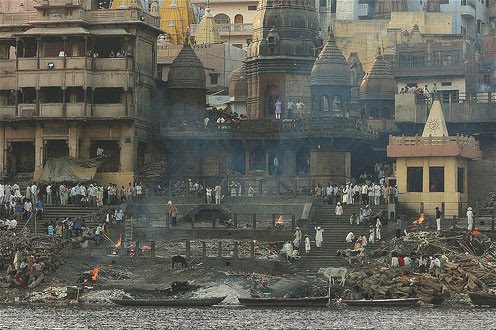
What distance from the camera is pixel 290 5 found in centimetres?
11181

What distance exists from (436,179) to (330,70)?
534 inches

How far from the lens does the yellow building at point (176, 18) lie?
147m

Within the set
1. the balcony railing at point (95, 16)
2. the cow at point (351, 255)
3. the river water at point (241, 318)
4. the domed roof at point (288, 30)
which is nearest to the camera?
the river water at point (241, 318)

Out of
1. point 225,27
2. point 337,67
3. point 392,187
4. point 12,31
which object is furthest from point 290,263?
point 225,27

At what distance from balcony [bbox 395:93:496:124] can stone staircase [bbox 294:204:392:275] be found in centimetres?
1485

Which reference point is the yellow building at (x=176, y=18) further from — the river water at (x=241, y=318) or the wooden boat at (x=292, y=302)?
the wooden boat at (x=292, y=302)

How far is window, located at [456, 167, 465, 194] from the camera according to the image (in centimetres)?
9312

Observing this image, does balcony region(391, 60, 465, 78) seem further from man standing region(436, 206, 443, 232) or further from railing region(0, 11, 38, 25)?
man standing region(436, 206, 443, 232)

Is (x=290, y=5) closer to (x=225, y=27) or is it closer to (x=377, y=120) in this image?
(x=377, y=120)

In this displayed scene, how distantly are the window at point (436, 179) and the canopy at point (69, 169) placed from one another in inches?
779

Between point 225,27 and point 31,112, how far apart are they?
50.6 m

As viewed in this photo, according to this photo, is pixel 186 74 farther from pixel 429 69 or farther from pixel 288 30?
pixel 429 69

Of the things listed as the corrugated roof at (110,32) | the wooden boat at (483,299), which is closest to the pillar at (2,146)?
the corrugated roof at (110,32)

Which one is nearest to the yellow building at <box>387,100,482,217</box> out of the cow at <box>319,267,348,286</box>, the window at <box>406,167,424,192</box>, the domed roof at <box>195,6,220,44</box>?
the window at <box>406,167,424,192</box>
